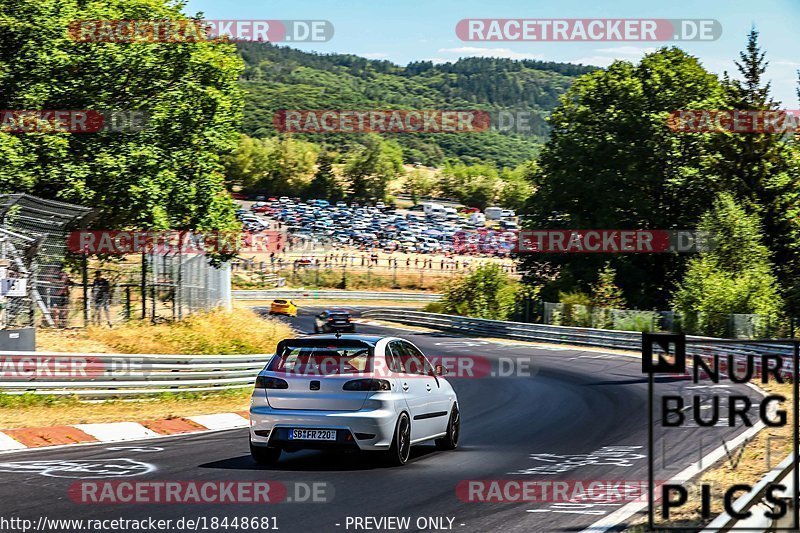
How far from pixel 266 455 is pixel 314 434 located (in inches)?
36.1

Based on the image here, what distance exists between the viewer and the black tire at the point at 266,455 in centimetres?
1202

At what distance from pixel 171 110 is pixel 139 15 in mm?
6228

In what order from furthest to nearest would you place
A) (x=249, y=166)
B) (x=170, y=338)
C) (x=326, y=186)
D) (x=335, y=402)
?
(x=326, y=186) < (x=249, y=166) < (x=170, y=338) < (x=335, y=402)

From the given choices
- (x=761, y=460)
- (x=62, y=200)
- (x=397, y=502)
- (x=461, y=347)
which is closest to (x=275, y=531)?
(x=397, y=502)

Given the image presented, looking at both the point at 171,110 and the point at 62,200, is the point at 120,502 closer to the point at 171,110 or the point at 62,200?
the point at 62,200

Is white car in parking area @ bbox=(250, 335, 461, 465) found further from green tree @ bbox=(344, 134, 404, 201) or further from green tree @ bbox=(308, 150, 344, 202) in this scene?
green tree @ bbox=(344, 134, 404, 201)

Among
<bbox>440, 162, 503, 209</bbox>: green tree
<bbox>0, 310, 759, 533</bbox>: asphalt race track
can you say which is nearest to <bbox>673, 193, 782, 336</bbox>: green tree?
<bbox>0, 310, 759, 533</bbox>: asphalt race track

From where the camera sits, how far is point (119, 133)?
99.1 ft

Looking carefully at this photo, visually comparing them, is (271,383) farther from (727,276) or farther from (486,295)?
(486,295)

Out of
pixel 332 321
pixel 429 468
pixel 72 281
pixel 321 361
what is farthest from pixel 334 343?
pixel 332 321

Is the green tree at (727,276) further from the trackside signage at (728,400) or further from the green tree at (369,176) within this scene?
the green tree at (369,176)

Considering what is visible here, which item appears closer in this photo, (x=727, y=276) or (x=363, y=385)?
(x=363, y=385)

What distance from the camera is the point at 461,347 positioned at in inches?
1688

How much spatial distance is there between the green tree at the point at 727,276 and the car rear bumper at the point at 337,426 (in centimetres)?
3042
